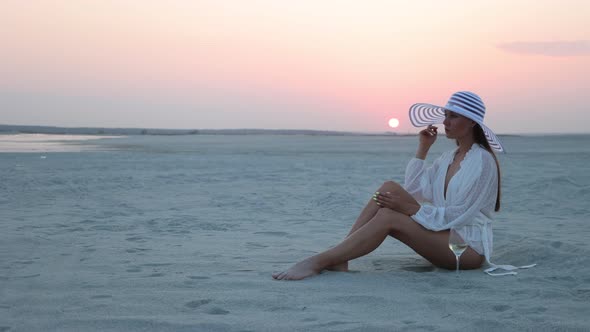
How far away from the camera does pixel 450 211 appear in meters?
4.34

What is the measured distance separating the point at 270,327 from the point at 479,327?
105cm

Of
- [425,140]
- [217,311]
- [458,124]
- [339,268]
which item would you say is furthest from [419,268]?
[217,311]

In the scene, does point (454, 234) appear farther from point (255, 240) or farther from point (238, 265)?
point (255, 240)

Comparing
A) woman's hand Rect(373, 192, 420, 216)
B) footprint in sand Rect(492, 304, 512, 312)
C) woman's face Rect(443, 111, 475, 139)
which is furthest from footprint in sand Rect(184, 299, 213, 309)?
woman's face Rect(443, 111, 475, 139)

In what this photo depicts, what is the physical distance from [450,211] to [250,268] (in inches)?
57.9

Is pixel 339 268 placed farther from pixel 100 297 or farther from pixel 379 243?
pixel 100 297

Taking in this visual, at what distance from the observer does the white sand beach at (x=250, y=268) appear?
A: 345 centimetres

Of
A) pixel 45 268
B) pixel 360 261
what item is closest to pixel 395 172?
pixel 360 261

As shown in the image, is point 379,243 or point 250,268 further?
point 250,268

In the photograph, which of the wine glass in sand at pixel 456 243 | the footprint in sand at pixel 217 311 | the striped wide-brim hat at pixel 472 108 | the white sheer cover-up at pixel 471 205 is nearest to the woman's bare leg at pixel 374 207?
the white sheer cover-up at pixel 471 205

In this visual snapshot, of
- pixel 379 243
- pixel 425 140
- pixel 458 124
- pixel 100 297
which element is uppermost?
pixel 458 124

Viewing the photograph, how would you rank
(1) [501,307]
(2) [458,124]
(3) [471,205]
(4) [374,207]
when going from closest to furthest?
(1) [501,307] → (3) [471,205] → (2) [458,124] → (4) [374,207]

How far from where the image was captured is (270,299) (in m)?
3.81

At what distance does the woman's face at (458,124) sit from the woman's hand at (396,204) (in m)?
0.60
